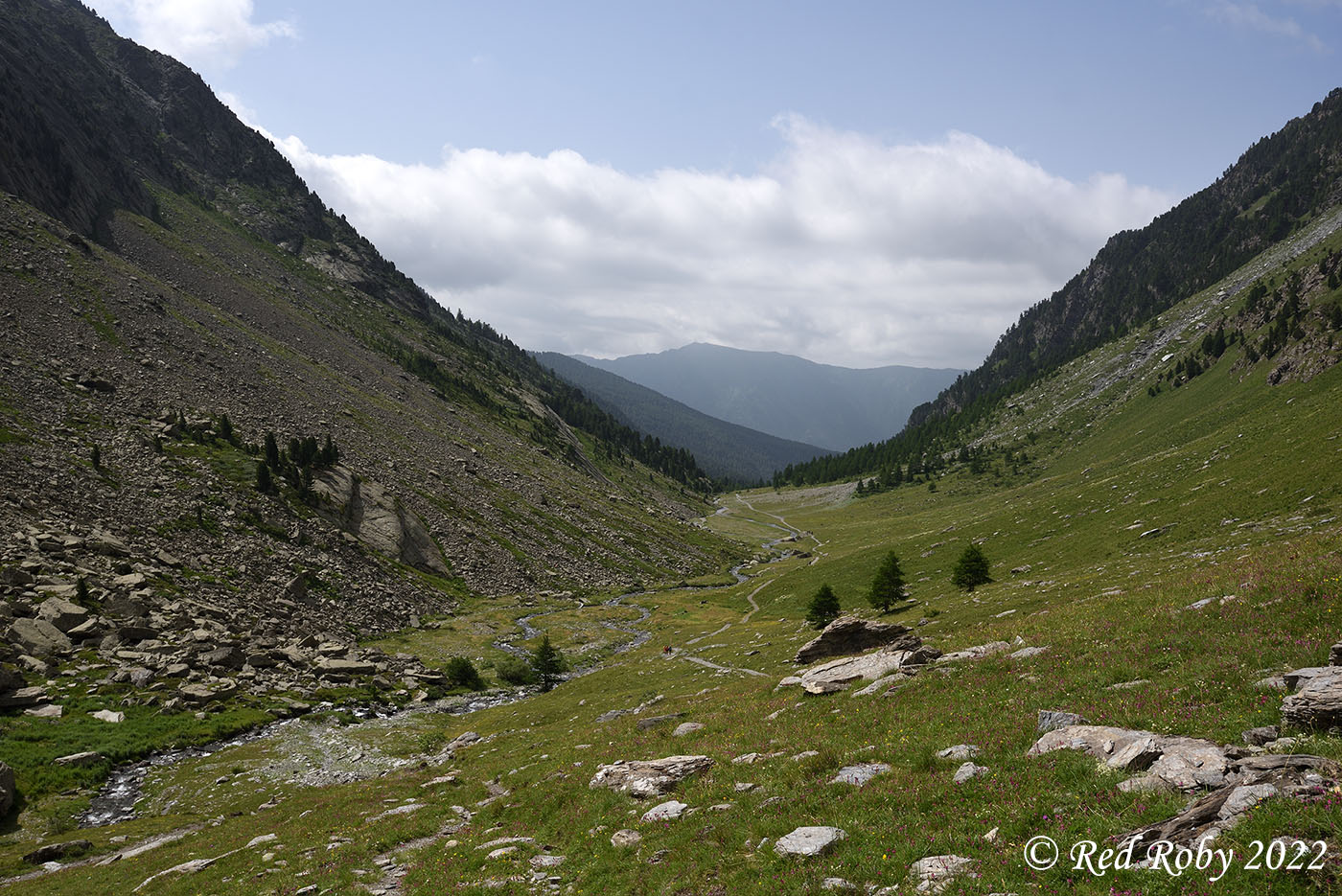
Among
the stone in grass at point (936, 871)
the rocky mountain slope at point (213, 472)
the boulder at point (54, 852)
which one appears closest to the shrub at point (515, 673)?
the rocky mountain slope at point (213, 472)

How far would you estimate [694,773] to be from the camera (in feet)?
63.4

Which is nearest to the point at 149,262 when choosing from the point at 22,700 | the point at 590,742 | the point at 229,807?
the point at 22,700

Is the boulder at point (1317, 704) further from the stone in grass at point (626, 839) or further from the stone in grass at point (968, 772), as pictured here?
the stone in grass at point (626, 839)

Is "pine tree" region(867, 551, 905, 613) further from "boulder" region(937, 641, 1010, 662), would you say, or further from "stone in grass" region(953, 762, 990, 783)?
"stone in grass" region(953, 762, 990, 783)

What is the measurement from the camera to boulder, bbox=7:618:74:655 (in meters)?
41.1

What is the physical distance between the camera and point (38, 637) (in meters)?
41.9

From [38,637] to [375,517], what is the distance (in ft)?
165

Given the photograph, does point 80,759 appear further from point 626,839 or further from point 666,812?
point 666,812

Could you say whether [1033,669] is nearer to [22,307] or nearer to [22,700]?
[22,700]

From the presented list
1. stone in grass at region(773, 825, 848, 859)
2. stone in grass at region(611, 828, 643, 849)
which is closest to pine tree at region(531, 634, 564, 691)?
stone in grass at region(611, 828, 643, 849)

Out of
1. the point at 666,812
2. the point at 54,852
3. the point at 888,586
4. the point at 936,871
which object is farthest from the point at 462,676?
the point at 936,871

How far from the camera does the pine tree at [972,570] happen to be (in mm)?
56250

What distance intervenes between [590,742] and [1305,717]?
2615 centimetres

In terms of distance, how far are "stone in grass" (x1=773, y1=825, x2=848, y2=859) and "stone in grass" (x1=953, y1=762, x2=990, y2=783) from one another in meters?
3.05
